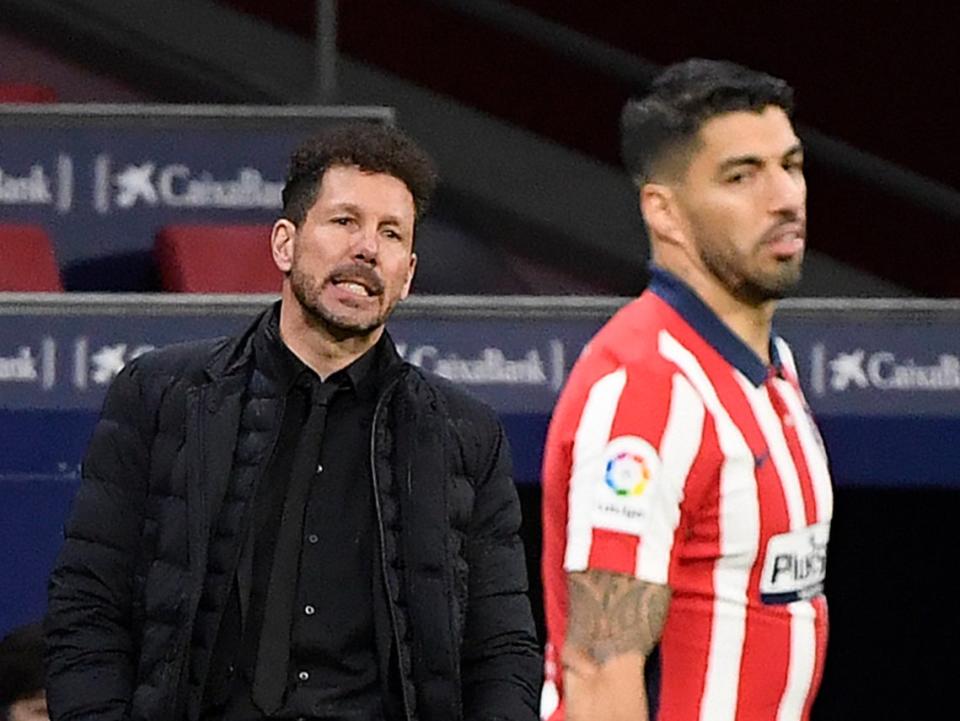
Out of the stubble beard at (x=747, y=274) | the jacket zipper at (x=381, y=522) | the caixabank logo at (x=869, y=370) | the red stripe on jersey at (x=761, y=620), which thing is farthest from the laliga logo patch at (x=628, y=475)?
the caixabank logo at (x=869, y=370)

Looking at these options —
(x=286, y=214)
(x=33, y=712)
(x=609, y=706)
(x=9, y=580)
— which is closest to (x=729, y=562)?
(x=609, y=706)

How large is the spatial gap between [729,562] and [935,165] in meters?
4.95

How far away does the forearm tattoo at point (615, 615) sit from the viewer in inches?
105

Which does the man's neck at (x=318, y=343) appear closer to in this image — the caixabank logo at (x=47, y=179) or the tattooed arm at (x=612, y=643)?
the tattooed arm at (x=612, y=643)

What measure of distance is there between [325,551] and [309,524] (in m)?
0.04

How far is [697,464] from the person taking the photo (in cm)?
267

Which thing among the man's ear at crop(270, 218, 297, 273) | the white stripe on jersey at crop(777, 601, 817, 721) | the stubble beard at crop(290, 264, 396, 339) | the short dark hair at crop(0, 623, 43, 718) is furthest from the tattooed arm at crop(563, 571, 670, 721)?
the short dark hair at crop(0, 623, 43, 718)

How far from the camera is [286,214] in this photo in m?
3.47

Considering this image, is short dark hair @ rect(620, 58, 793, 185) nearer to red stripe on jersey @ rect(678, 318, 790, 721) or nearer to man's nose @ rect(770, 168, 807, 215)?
man's nose @ rect(770, 168, 807, 215)

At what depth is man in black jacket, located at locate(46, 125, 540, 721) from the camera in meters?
3.19

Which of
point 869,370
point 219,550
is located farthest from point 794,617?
point 869,370

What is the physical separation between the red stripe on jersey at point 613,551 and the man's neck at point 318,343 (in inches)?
30.7

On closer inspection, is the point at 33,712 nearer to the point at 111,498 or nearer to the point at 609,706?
the point at 111,498

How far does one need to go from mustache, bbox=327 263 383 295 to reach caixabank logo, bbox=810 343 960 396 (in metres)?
2.00
